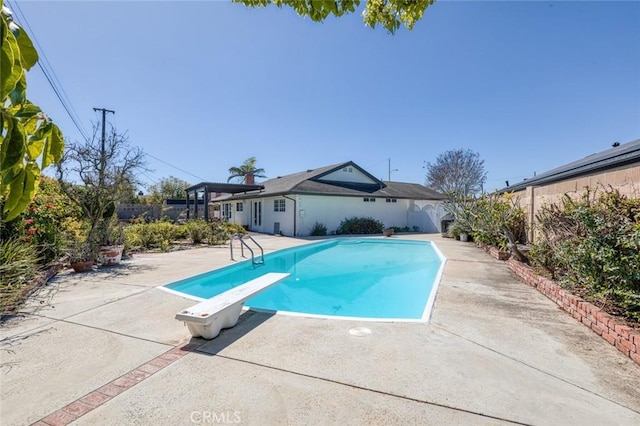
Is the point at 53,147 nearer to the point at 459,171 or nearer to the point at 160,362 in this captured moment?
the point at 160,362

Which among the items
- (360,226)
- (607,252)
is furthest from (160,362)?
(360,226)

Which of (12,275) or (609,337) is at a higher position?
(12,275)

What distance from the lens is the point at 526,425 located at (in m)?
2.73

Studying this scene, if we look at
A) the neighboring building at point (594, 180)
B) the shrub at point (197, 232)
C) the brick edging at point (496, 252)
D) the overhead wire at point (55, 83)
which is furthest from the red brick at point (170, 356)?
the shrub at point (197, 232)

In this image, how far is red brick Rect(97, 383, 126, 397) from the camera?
10.4 ft

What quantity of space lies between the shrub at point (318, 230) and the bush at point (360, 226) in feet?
4.47

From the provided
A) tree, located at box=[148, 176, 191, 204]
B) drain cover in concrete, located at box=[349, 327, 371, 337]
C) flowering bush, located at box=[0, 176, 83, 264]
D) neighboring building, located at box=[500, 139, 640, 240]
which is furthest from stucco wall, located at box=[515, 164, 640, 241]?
tree, located at box=[148, 176, 191, 204]

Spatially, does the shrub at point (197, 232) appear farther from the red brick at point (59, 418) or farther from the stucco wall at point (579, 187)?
the stucco wall at point (579, 187)

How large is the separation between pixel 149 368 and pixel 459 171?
41.0 metres

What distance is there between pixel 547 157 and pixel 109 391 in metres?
37.8

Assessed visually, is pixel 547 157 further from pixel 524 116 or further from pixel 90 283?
pixel 90 283

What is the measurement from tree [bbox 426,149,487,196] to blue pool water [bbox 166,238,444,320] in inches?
1023

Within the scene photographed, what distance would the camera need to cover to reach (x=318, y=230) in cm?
2173

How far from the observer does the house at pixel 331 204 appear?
21.5 m
